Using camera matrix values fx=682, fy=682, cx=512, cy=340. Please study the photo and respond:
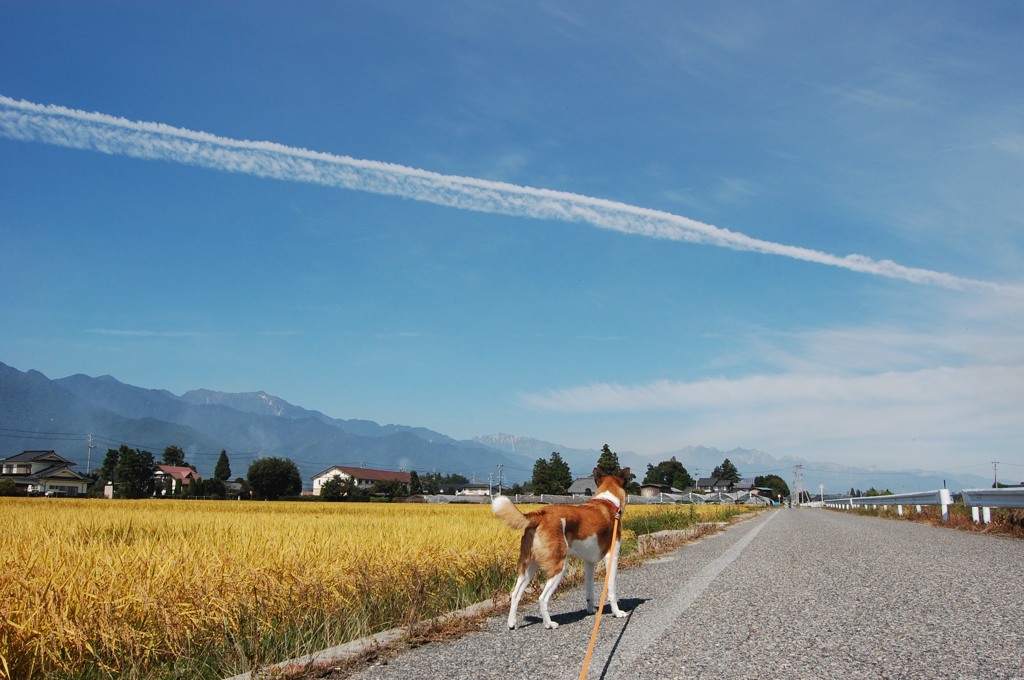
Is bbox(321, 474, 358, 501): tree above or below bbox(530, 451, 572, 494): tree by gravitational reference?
below

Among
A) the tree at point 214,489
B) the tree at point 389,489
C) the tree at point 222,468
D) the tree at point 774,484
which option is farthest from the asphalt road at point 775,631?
the tree at point 774,484

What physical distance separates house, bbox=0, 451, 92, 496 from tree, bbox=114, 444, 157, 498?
7815 millimetres

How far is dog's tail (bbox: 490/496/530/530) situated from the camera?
5035mm

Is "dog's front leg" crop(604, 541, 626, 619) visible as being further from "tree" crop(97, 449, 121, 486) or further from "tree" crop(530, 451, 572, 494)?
"tree" crop(97, 449, 121, 486)

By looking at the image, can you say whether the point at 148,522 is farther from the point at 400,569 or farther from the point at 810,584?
the point at 810,584

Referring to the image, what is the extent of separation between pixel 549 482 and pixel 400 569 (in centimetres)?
9512

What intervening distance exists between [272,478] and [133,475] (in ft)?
59.9

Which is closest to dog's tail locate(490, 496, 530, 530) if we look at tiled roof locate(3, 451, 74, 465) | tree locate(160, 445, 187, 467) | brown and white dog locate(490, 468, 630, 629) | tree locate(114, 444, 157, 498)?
brown and white dog locate(490, 468, 630, 629)

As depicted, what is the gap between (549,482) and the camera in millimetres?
99438

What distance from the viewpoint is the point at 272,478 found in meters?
97.7

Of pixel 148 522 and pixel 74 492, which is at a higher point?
pixel 148 522

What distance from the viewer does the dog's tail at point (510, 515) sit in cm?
504

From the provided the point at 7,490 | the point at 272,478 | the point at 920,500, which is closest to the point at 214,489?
the point at 272,478

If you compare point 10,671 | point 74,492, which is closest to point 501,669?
point 10,671
